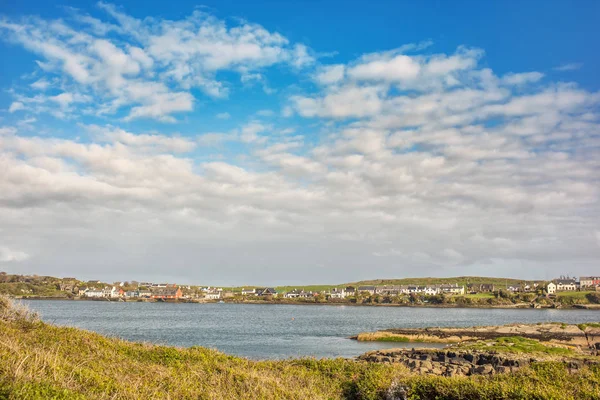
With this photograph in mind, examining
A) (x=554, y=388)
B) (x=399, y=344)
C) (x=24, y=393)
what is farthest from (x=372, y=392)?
(x=399, y=344)

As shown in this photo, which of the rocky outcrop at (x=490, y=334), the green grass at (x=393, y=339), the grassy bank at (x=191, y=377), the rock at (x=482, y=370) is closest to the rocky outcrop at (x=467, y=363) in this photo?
the rock at (x=482, y=370)

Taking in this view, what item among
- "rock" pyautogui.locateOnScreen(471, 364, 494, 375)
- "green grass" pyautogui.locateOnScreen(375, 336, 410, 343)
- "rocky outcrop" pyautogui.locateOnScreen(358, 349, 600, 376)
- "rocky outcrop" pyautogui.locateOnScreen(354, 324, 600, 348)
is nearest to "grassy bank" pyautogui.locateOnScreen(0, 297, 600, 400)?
"rocky outcrop" pyautogui.locateOnScreen(358, 349, 600, 376)

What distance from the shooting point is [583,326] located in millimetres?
62469

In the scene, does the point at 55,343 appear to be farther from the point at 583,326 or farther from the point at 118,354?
the point at 583,326

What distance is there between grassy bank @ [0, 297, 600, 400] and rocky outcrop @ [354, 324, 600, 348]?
137 ft

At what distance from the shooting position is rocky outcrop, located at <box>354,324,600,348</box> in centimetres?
5612

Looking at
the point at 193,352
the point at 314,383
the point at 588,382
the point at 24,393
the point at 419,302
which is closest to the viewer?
the point at 24,393

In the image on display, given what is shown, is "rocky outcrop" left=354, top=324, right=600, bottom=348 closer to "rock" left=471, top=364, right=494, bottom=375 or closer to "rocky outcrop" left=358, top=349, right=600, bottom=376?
"rocky outcrop" left=358, top=349, right=600, bottom=376

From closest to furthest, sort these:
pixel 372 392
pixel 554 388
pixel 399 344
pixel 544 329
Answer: pixel 554 388, pixel 372 392, pixel 399 344, pixel 544 329

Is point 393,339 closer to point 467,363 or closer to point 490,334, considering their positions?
point 490,334

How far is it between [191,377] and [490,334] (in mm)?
55936

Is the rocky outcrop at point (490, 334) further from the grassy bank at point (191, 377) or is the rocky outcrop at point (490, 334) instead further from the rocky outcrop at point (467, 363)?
the grassy bank at point (191, 377)

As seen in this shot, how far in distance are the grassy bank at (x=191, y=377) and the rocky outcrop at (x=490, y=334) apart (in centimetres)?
4182

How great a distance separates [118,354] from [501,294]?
648 feet
